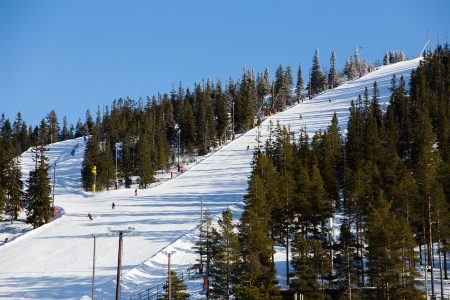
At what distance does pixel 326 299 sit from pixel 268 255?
5.14 meters

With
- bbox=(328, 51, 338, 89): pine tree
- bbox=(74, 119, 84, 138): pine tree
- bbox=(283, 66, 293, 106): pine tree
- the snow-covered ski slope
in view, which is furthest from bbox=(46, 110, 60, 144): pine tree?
bbox=(328, 51, 338, 89): pine tree

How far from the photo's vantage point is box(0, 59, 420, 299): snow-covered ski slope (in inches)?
1642

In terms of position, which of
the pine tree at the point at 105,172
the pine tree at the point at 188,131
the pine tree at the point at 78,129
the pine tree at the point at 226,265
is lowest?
the pine tree at the point at 226,265

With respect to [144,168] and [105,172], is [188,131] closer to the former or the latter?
[105,172]

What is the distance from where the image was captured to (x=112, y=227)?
56.2 metres

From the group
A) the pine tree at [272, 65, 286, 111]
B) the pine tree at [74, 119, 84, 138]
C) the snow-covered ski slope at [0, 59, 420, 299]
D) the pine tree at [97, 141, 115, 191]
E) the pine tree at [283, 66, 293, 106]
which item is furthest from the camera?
the pine tree at [74, 119, 84, 138]

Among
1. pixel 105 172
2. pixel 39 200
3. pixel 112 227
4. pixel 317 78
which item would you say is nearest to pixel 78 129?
pixel 317 78

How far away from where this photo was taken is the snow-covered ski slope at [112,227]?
1642 inches

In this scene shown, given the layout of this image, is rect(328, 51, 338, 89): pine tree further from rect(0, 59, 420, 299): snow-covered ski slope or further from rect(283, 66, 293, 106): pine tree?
rect(0, 59, 420, 299): snow-covered ski slope

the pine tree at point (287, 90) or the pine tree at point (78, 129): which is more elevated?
the pine tree at point (287, 90)

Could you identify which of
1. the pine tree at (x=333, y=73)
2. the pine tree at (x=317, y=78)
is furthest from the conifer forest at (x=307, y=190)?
the pine tree at (x=333, y=73)

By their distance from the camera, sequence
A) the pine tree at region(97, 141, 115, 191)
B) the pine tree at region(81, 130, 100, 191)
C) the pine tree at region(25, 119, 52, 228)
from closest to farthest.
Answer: the pine tree at region(25, 119, 52, 228) → the pine tree at region(97, 141, 115, 191) → the pine tree at region(81, 130, 100, 191)

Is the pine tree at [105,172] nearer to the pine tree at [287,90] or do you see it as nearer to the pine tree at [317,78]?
the pine tree at [287,90]

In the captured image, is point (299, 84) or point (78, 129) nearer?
point (299, 84)
